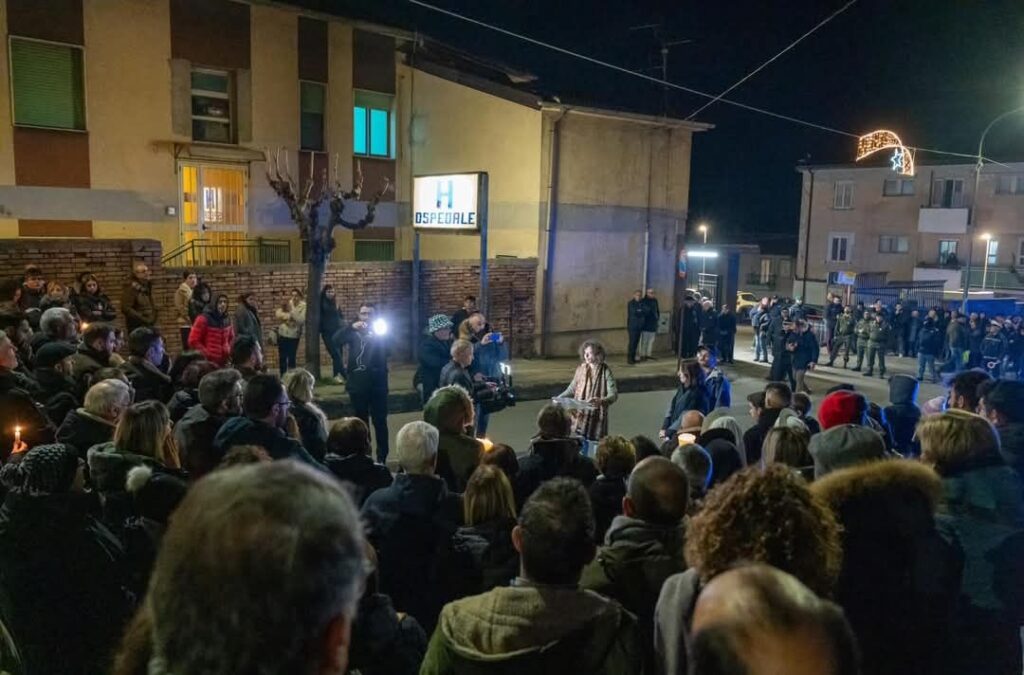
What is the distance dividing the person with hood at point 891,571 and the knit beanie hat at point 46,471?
3161 millimetres

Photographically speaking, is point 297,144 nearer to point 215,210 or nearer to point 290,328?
point 215,210

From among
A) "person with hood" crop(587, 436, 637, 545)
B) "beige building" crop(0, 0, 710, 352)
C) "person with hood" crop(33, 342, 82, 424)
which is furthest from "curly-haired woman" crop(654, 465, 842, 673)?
"beige building" crop(0, 0, 710, 352)

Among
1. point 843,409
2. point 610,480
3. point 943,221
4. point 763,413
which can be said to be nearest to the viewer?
point 610,480

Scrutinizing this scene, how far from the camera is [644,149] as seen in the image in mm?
22375

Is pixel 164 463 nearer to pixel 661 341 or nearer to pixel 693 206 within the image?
pixel 661 341

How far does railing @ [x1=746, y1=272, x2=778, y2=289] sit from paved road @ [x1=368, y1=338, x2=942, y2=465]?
31797mm

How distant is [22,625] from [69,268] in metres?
12.7

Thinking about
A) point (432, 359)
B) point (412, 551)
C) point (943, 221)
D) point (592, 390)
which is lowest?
point (592, 390)

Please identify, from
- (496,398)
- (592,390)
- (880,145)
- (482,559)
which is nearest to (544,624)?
(482,559)

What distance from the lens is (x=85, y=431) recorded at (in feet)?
16.4

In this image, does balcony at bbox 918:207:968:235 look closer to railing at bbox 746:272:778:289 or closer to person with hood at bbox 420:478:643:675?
railing at bbox 746:272:778:289

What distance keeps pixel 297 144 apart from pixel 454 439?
55.0 ft

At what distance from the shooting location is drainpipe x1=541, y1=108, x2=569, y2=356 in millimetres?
20641

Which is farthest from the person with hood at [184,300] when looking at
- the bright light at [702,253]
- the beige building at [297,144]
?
the bright light at [702,253]
